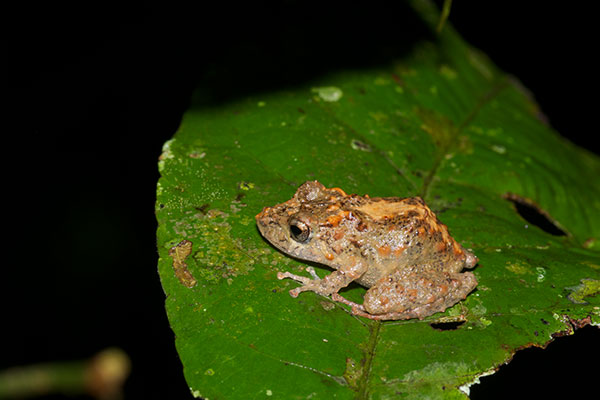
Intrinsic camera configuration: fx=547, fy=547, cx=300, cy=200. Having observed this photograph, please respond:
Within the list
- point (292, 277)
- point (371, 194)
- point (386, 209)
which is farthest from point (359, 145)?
point (292, 277)

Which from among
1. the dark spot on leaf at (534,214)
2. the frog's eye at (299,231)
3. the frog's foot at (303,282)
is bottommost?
the dark spot on leaf at (534,214)

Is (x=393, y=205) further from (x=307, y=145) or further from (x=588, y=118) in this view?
(x=588, y=118)

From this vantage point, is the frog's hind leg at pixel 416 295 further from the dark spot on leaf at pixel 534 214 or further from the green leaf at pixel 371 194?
the dark spot on leaf at pixel 534 214

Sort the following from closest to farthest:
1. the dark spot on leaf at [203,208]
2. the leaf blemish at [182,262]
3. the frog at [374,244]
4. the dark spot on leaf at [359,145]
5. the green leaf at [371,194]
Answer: the green leaf at [371,194] → the leaf blemish at [182,262] → the frog at [374,244] → the dark spot on leaf at [203,208] → the dark spot on leaf at [359,145]

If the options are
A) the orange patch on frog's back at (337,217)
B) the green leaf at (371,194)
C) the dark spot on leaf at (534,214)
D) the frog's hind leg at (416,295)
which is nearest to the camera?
the green leaf at (371,194)

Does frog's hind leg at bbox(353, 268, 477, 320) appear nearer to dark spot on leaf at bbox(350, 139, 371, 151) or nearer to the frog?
the frog

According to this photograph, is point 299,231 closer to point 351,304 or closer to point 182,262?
point 351,304

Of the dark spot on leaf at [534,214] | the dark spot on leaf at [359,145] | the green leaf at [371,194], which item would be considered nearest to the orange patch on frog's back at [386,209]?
the green leaf at [371,194]
